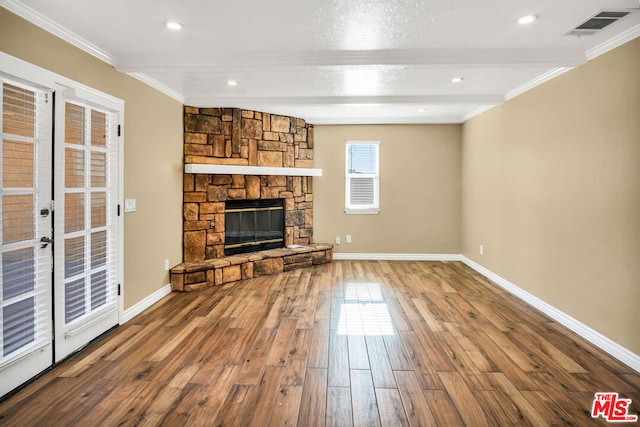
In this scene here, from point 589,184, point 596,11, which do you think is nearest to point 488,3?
point 596,11

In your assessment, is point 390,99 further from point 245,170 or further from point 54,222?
point 54,222

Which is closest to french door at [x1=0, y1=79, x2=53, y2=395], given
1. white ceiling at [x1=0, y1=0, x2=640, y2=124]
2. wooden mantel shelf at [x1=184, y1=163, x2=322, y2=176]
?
white ceiling at [x1=0, y1=0, x2=640, y2=124]

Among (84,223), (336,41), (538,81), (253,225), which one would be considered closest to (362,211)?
(253,225)

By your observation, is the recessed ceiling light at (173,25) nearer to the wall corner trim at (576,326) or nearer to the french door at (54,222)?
the french door at (54,222)

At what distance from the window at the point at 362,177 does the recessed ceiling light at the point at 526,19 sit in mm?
3903

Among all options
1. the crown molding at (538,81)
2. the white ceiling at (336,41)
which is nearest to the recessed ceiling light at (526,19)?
the white ceiling at (336,41)

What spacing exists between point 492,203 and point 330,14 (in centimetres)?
372

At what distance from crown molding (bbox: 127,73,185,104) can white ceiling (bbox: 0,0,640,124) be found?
0.03m

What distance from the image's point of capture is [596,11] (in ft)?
7.97

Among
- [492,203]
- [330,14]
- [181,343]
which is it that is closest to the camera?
[330,14]

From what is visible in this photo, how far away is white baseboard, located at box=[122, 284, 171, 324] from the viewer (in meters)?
3.58

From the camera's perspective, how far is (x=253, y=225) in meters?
5.68

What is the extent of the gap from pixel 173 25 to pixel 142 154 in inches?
62.5

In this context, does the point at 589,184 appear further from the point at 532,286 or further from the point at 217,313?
the point at 217,313
